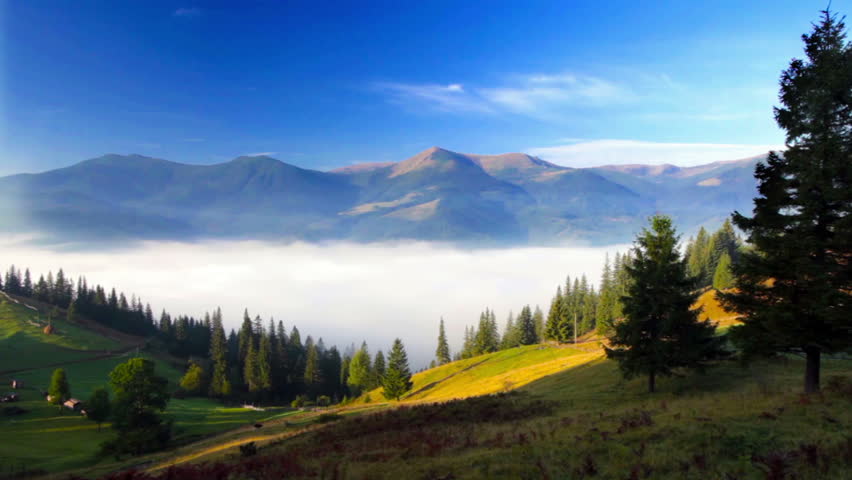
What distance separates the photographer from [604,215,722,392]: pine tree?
2348cm

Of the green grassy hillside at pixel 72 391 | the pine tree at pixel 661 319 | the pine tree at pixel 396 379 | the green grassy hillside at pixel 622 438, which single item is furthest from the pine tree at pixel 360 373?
the pine tree at pixel 661 319

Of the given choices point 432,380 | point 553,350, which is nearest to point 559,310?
point 553,350

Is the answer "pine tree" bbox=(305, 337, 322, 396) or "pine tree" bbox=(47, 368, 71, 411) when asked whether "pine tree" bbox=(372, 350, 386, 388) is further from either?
"pine tree" bbox=(47, 368, 71, 411)

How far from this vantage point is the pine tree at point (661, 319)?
23.5 metres

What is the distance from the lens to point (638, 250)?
83.1 feet

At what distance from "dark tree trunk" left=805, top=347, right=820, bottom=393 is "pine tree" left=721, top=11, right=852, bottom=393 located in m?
0.03

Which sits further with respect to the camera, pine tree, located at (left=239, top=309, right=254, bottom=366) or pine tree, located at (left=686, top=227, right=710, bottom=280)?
pine tree, located at (left=239, top=309, right=254, bottom=366)

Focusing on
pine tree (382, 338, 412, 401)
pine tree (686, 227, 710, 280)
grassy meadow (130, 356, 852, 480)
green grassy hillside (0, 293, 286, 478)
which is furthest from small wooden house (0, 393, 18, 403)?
pine tree (686, 227, 710, 280)

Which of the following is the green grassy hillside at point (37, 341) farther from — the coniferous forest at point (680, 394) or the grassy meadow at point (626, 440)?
the grassy meadow at point (626, 440)

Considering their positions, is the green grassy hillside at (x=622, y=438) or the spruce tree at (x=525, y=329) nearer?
the green grassy hillside at (x=622, y=438)

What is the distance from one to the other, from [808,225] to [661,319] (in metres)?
9.43

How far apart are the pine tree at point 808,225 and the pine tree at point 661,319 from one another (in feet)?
15.9

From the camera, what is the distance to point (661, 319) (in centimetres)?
2431

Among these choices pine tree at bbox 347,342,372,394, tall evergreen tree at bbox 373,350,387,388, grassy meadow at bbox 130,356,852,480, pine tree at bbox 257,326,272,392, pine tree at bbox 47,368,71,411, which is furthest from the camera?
pine tree at bbox 347,342,372,394
